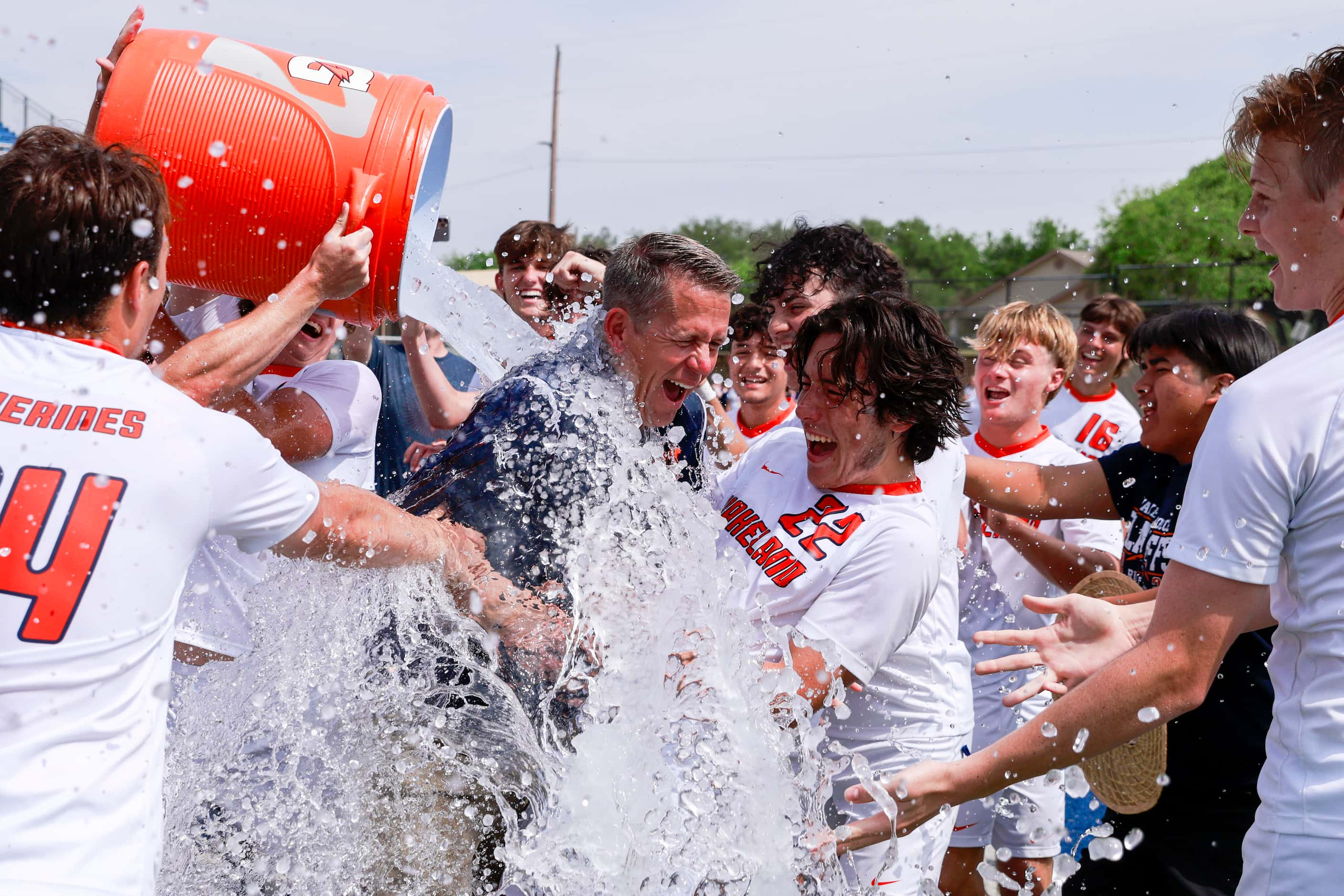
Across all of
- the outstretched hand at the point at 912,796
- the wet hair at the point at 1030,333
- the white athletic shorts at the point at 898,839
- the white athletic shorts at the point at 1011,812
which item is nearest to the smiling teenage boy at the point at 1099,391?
the wet hair at the point at 1030,333

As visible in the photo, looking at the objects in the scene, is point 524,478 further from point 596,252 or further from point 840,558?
point 596,252

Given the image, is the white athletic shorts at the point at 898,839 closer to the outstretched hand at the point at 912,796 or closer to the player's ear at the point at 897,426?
the outstretched hand at the point at 912,796

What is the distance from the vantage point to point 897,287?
3545 mm

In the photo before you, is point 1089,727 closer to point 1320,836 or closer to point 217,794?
point 1320,836

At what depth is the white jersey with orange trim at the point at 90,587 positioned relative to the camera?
1.61 metres

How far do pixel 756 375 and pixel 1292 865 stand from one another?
372 cm

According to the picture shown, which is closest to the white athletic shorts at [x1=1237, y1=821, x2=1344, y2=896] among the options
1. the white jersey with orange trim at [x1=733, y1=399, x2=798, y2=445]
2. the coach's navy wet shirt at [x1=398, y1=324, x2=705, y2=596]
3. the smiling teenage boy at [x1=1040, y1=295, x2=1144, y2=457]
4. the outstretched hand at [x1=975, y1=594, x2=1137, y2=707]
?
the outstretched hand at [x1=975, y1=594, x2=1137, y2=707]

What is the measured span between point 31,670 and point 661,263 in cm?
193

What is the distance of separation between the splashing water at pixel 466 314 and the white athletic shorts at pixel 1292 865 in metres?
2.21

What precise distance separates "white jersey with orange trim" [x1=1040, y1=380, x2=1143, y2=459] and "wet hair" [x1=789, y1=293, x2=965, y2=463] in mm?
3209

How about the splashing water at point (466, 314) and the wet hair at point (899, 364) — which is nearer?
the wet hair at point (899, 364)

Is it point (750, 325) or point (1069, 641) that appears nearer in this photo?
point (1069, 641)

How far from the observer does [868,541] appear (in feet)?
8.31

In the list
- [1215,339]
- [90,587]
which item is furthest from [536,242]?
[90,587]
